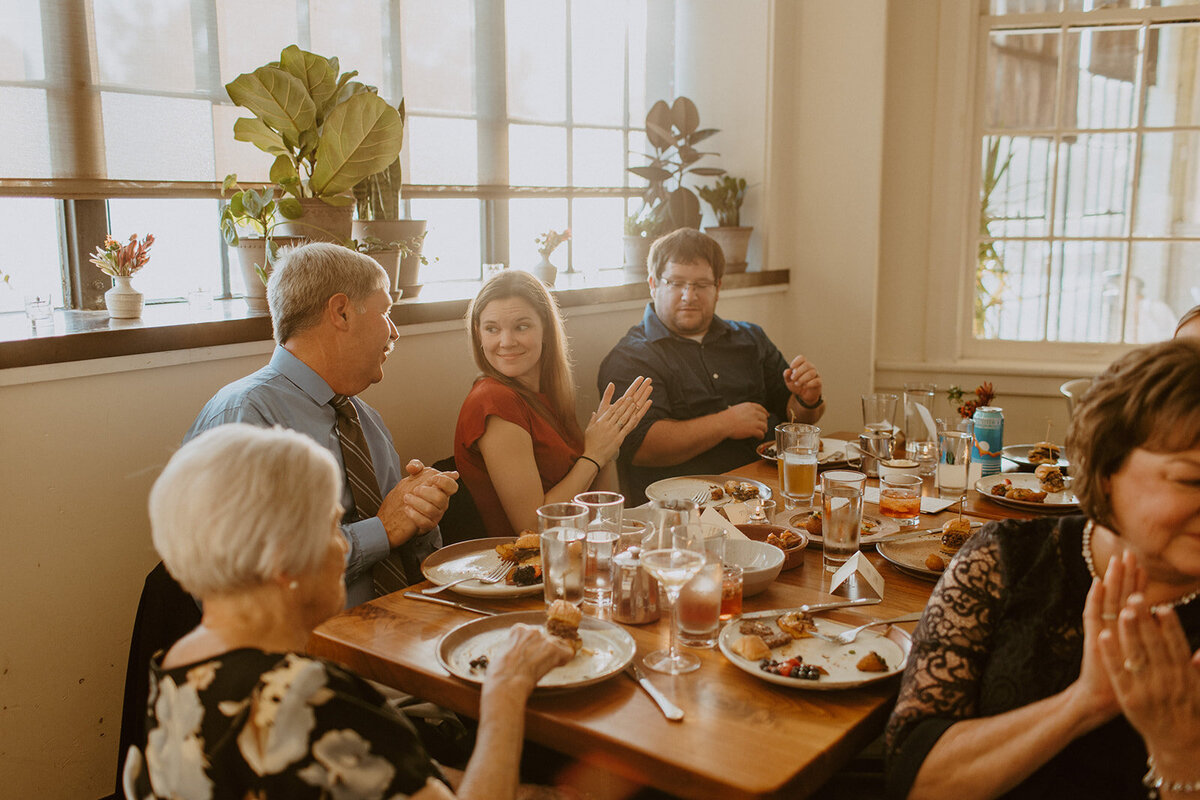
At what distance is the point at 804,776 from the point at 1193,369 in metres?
0.67

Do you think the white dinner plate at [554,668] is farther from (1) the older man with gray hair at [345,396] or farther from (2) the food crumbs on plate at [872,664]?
(1) the older man with gray hair at [345,396]

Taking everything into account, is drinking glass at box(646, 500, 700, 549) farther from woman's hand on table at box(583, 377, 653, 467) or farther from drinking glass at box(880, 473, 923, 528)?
woman's hand on table at box(583, 377, 653, 467)

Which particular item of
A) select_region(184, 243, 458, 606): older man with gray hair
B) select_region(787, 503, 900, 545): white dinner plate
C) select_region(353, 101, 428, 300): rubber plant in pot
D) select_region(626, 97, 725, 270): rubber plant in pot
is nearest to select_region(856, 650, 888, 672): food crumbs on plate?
select_region(787, 503, 900, 545): white dinner plate

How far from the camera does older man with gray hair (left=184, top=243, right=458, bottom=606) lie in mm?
1982

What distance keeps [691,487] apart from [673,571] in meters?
0.96

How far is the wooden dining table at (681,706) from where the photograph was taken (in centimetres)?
115

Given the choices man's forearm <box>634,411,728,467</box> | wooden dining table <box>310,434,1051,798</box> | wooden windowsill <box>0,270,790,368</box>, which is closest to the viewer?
wooden dining table <box>310,434,1051,798</box>

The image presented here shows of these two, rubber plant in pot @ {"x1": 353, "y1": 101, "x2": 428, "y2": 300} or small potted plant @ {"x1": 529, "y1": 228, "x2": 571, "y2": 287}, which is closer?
rubber plant in pot @ {"x1": 353, "y1": 101, "x2": 428, "y2": 300}

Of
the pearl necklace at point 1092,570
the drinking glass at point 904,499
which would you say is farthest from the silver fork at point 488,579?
the pearl necklace at point 1092,570

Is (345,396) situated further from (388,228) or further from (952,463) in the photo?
(952,463)

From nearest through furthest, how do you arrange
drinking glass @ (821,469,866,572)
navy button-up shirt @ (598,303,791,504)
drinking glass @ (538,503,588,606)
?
drinking glass @ (538,503,588,606) < drinking glass @ (821,469,866,572) < navy button-up shirt @ (598,303,791,504)

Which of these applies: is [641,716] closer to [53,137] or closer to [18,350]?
[18,350]

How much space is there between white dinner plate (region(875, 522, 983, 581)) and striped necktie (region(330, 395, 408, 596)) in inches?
39.2

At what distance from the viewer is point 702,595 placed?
1.47 m
